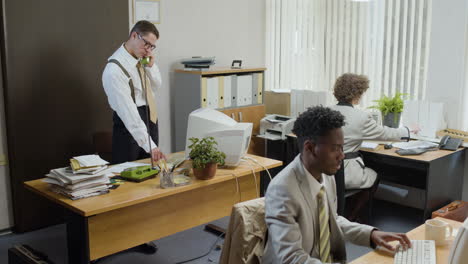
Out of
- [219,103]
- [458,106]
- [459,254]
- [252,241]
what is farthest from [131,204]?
[458,106]

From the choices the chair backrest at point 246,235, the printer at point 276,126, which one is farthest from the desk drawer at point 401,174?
the chair backrest at point 246,235

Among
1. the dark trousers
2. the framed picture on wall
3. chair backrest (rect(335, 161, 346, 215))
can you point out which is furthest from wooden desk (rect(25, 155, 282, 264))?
the framed picture on wall

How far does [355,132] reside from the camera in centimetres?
370

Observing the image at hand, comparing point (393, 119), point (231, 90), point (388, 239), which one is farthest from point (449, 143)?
point (388, 239)

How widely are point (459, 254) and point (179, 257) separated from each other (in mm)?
2395

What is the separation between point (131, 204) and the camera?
8.55 feet

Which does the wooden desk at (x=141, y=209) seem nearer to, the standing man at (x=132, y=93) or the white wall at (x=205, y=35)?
the standing man at (x=132, y=93)

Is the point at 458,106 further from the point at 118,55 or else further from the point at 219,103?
the point at 118,55

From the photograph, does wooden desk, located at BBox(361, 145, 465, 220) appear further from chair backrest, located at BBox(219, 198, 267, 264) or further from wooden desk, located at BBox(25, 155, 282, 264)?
chair backrest, located at BBox(219, 198, 267, 264)

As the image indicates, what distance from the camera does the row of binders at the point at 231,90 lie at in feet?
15.8

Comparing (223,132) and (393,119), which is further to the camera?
(393,119)

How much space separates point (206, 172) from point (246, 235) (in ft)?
3.45

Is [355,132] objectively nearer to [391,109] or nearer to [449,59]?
[391,109]

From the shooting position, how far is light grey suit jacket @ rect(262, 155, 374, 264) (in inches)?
69.7
